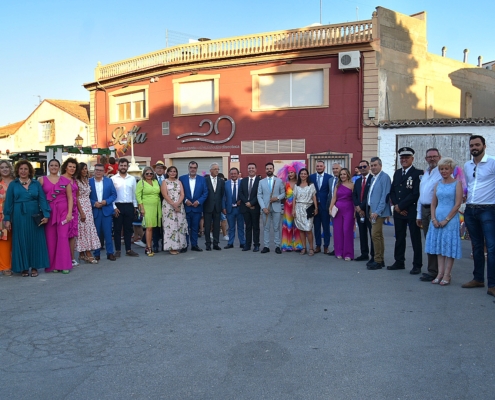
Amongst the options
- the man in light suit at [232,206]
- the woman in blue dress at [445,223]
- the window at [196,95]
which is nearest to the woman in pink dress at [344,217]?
the woman in blue dress at [445,223]

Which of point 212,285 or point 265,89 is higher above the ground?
Result: point 265,89

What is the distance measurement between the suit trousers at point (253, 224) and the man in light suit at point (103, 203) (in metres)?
2.76

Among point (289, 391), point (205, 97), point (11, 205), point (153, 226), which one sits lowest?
point (289, 391)

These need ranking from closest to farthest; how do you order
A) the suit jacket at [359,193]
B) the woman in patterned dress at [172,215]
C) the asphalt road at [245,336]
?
the asphalt road at [245,336], the suit jacket at [359,193], the woman in patterned dress at [172,215]

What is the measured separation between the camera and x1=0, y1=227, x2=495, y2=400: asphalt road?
3588mm

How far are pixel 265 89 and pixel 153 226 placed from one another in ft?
37.6

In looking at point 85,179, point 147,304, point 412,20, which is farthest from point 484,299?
point 412,20

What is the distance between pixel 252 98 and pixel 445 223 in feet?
45.3

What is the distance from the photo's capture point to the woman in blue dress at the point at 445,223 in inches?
259

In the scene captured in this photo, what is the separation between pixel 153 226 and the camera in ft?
31.1

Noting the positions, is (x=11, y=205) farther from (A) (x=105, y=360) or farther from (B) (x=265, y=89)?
(B) (x=265, y=89)

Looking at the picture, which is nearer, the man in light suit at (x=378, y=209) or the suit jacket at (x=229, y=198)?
the man in light suit at (x=378, y=209)

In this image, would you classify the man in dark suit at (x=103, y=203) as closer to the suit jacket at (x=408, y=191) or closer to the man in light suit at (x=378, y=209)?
the man in light suit at (x=378, y=209)

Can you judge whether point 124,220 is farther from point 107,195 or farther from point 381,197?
point 381,197
